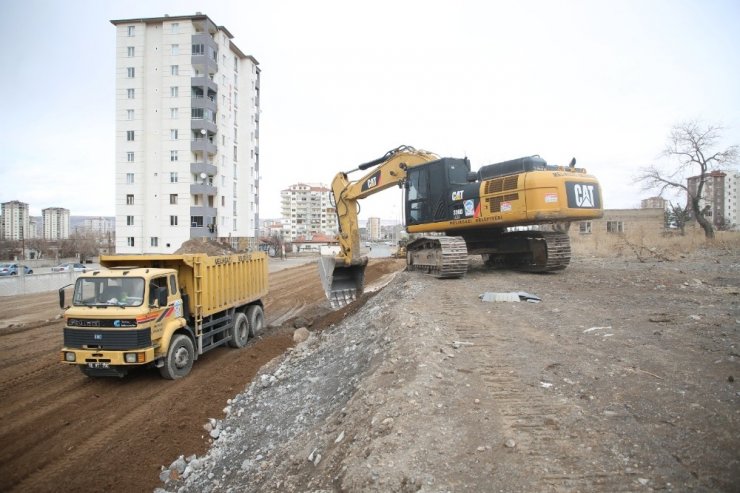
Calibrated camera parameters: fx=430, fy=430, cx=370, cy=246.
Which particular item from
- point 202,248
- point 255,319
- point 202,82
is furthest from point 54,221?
point 255,319

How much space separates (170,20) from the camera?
44.4m

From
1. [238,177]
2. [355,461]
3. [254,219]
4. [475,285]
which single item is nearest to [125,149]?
[238,177]

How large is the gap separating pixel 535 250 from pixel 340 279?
652 centimetres

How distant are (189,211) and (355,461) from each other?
45.5 m

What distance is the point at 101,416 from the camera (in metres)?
6.90

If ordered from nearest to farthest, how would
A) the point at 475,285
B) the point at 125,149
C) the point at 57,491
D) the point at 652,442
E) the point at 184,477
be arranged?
the point at 652,442 → the point at 57,491 → the point at 184,477 → the point at 475,285 → the point at 125,149

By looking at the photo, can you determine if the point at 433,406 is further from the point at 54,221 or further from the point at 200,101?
the point at 54,221

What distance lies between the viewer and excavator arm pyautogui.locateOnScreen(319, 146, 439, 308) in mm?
14148

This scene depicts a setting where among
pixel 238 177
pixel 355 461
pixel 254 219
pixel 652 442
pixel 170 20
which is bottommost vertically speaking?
pixel 355 461

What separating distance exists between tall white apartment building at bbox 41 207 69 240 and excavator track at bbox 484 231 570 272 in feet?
476

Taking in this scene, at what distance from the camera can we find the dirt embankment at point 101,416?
5359 mm

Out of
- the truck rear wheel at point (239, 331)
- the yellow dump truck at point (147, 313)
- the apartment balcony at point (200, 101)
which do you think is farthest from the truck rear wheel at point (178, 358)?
the apartment balcony at point (200, 101)

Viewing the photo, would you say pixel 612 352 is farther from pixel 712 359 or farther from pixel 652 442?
pixel 652 442

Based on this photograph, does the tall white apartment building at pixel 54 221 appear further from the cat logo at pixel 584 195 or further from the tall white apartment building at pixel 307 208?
the cat logo at pixel 584 195
